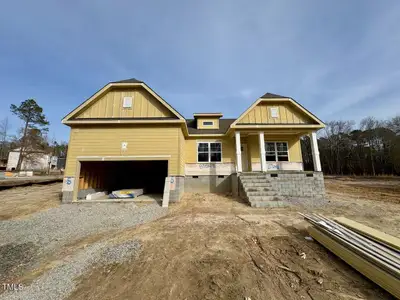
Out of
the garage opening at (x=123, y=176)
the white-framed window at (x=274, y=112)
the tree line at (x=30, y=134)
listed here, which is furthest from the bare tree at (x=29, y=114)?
the white-framed window at (x=274, y=112)

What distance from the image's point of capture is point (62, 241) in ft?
15.1

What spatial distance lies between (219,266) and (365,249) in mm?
2796

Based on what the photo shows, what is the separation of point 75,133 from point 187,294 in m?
10.5

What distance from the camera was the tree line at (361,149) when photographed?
113ft

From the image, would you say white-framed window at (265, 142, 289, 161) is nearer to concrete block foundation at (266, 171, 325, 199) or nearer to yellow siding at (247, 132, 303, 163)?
yellow siding at (247, 132, 303, 163)

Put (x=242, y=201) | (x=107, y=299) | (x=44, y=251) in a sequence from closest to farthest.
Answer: (x=107, y=299)
(x=44, y=251)
(x=242, y=201)

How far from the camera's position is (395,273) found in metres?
2.46

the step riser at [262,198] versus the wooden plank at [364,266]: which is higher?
the step riser at [262,198]

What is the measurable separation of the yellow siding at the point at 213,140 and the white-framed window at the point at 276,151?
2638 millimetres

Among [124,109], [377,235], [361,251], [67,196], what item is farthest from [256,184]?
[67,196]

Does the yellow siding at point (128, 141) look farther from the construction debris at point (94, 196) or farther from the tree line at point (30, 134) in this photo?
the tree line at point (30, 134)

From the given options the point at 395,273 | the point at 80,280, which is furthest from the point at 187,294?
the point at 395,273

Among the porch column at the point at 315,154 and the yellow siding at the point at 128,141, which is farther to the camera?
the porch column at the point at 315,154

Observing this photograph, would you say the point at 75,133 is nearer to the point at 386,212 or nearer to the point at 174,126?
the point at 174,126
